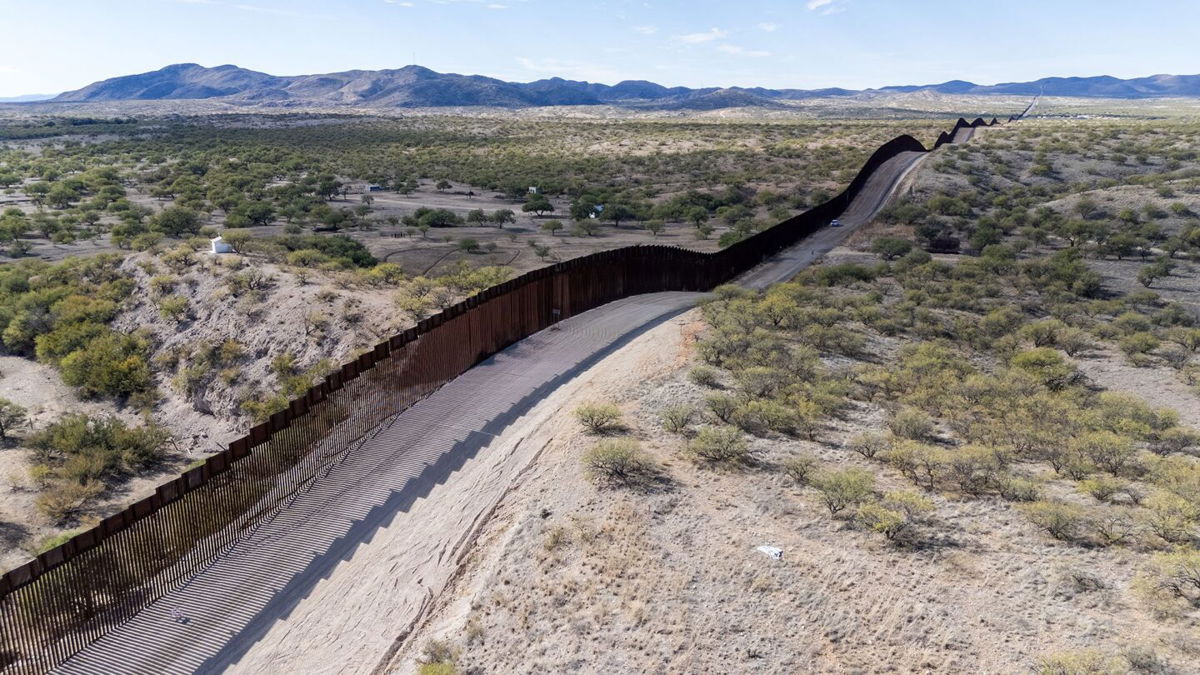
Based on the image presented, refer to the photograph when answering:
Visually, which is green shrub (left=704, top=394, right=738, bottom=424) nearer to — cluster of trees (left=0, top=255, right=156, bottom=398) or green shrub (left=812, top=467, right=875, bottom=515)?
green shrub (left=812, top=467, right=875, bottom=515)

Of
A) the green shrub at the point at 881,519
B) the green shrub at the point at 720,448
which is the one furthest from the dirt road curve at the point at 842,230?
the green shrub at the point at 881,519

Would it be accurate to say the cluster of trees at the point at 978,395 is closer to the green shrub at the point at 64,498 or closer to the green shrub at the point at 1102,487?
the green shrub at the point at 1102,487

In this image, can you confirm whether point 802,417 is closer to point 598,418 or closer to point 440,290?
point 598,418

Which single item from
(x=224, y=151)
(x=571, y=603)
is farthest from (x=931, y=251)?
(x=224, y=151)

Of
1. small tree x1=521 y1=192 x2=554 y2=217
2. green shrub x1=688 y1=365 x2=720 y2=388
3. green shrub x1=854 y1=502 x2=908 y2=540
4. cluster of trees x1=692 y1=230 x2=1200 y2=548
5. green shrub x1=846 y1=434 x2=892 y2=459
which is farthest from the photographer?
small tree x1=521 y1=192 x2=554 y2=217

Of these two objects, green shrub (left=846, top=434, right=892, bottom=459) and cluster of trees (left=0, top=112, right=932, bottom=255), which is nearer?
green shrub (left=846, top=434, right=892, bottom=459)

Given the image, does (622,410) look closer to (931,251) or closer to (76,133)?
(931,251)

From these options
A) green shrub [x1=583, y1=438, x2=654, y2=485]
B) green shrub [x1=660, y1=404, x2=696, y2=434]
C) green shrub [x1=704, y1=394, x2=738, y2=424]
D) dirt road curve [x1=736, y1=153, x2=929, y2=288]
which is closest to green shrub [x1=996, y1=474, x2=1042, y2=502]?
green shrub [x1=704, y1=394, x2=738, y2=424]
